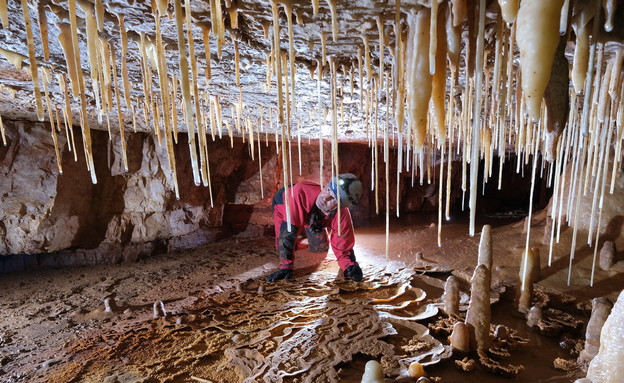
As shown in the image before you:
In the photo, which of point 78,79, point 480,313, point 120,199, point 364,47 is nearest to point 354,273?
point 480,313

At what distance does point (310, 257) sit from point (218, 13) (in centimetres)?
561

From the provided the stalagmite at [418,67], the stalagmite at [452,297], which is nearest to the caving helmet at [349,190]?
the stalagmite at [452,297]

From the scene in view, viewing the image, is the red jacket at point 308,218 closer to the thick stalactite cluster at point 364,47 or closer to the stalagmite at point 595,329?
the thick stalactite cluster at point 364,47

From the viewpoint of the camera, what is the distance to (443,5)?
2174 millimetres

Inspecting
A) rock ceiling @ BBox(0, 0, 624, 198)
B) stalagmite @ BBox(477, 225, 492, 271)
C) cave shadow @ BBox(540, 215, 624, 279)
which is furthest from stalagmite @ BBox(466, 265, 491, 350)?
cave shadow @ BBox(540, 215, 624, 279)

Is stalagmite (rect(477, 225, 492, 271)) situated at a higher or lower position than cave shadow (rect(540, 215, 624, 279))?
higher

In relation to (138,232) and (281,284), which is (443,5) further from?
(138,232)

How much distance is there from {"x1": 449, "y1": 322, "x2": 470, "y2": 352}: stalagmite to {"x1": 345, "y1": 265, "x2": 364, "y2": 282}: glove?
2025 millimetres

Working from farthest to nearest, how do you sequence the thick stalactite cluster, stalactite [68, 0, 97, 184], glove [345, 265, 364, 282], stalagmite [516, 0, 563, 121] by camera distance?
glove [345, 265, 364, 282] → stalactite [68, 0, 97, 184] → the thick stalactite cluster → stalagmite [516, 0, 563, 121]

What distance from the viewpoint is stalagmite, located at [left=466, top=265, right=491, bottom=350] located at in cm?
340

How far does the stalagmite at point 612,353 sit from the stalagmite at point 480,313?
4.41 ft

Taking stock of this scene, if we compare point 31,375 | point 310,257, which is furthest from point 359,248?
point 31,375

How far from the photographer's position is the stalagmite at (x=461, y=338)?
3.27 metres

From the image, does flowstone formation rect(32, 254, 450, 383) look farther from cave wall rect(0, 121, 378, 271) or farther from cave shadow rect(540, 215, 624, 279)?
cave shadow rect(540, 215, 624, 279)
